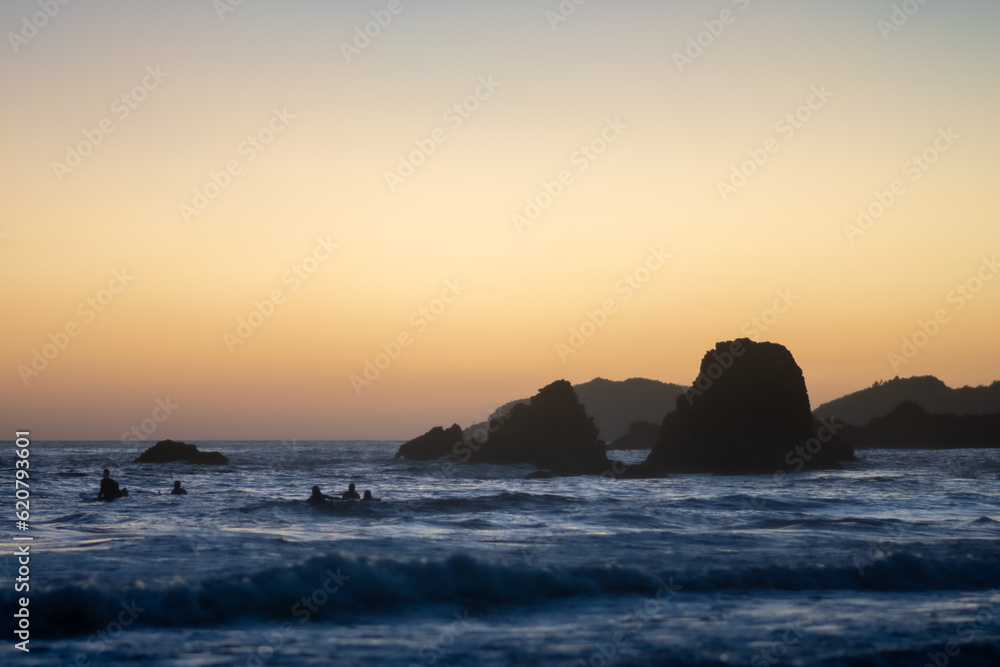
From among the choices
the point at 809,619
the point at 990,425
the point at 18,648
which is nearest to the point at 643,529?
the point at 809,619

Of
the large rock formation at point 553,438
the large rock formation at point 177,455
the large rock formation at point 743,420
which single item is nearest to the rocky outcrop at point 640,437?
the large rock formation at point 553,438

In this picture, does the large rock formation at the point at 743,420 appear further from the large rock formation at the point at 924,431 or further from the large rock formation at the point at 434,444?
the large rock formation at the point at 924,431

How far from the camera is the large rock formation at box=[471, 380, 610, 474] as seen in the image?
74000 millimetres

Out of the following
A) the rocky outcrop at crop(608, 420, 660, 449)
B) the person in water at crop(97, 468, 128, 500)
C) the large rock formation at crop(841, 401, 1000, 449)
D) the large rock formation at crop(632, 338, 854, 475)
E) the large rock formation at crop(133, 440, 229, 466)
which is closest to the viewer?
the person in water at crop(97, 468, 128, 500)

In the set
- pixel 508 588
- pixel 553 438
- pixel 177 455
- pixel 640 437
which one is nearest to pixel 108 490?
pixel 508 588

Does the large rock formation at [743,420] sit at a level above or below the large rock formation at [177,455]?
above

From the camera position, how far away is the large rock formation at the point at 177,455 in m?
91.0

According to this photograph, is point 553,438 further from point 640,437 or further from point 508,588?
point 640,437

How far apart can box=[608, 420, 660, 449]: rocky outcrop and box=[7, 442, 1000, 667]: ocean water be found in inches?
5565

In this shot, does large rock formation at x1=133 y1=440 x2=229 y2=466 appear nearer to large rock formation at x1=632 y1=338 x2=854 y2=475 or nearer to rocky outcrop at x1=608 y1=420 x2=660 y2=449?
large rock formation at x1=632 y1=338 x2=854 y2=475

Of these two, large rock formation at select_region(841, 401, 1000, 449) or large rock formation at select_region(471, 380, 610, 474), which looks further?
large rock formation at select_region(841, 401, 1000, 449)

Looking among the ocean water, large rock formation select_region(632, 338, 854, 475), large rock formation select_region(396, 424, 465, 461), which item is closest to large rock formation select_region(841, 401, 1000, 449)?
large rock formation select_region(632, 338, 854, 475)

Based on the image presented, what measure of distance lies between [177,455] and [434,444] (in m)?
33.7

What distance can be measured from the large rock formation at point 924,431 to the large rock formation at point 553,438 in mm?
85528
